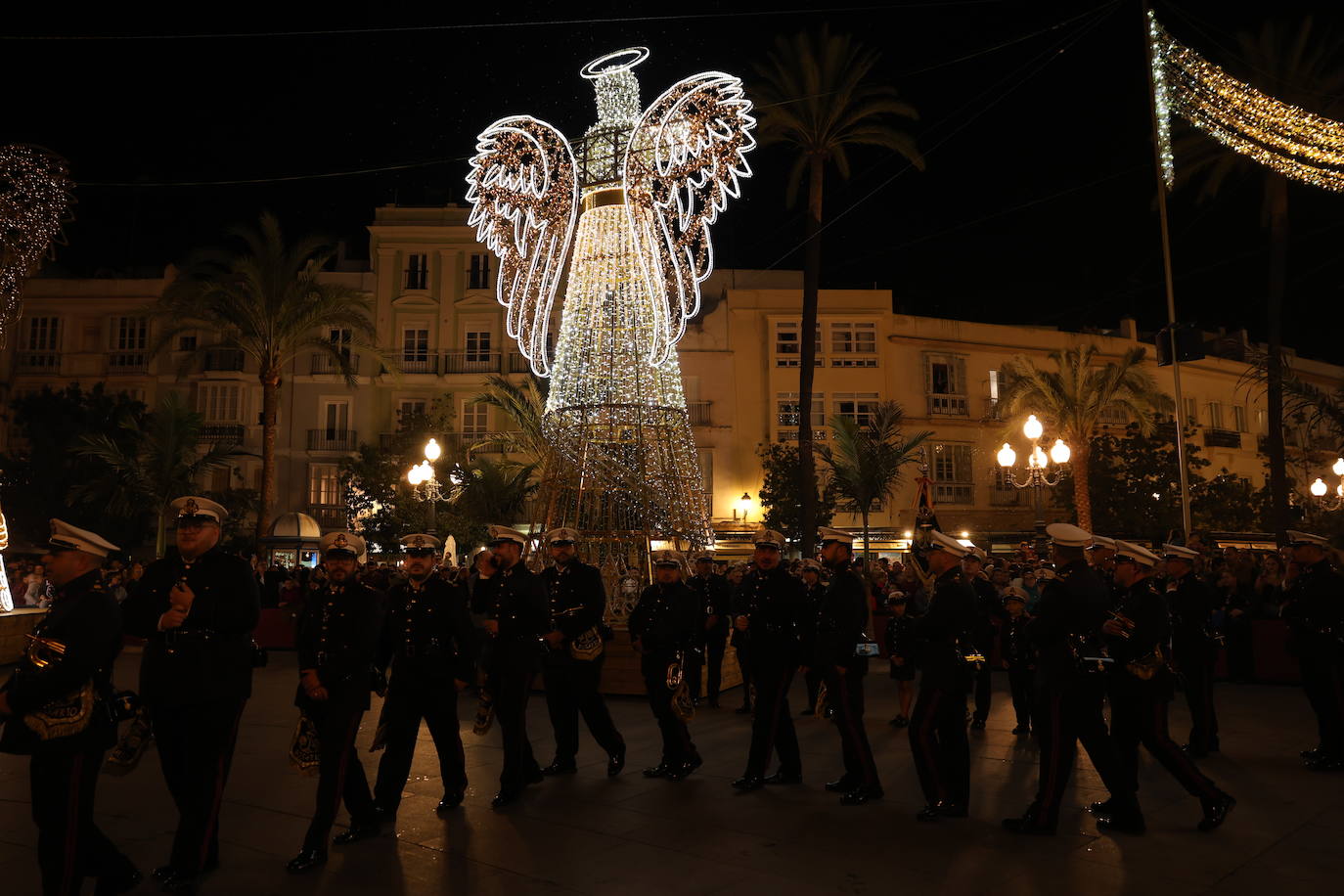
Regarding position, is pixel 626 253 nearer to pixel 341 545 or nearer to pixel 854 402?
pixel 341 545

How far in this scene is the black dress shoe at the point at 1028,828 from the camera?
6.83 metres

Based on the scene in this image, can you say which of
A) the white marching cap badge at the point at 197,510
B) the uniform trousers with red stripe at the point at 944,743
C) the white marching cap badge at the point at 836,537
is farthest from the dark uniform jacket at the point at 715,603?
the white marching cap badge at the point at 197,510

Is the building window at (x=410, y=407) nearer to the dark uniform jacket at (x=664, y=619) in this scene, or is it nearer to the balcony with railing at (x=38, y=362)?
the balcony with railing at (x=38, y=362)

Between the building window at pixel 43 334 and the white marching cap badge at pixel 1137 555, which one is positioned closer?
the white marching cap badge at pixel 1137 555

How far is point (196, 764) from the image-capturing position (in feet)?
18.7

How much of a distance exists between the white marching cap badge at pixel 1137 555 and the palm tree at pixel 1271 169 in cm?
1787

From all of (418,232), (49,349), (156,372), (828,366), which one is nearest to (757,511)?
(828,366)

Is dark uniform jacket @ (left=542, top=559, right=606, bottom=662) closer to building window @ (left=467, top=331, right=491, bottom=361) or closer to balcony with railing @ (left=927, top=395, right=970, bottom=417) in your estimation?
balcony with railing @ (left=927, top=395, right=970, bottom=417)

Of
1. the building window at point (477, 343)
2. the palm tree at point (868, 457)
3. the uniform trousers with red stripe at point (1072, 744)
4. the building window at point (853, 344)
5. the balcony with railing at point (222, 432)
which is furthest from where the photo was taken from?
the building window at point (477, 343)

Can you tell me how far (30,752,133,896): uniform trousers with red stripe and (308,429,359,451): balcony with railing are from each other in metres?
37.5

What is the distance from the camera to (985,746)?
1044cm

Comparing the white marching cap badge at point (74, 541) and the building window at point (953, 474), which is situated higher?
the building window at point (953, 474)

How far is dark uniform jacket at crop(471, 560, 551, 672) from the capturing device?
321 inches

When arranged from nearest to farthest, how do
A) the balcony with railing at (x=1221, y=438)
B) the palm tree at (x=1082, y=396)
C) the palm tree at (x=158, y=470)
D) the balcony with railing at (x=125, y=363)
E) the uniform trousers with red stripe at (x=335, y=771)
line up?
the uniform trousers with red stripe at (x=335, y=771) < the palm tree at (x=158, y=470) < the palm tree at (x=1082, y=396) < the balcony with railing at (x=125, y=363) < the balcony with railing at (x=1221, y=438)
